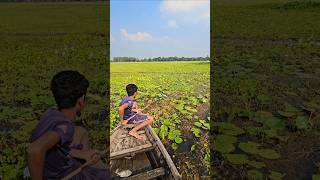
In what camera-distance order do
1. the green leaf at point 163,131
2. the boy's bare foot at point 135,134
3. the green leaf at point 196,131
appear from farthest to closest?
the green leaf at point 196,131 < the green leaf at point 163,131 < the boy's bare foot at point 135,134

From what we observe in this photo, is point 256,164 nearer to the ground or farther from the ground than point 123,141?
nearer to the ground

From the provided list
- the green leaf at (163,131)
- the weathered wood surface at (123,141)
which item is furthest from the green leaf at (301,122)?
the weathered wood surface at (123,141)

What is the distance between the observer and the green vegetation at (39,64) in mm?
5598

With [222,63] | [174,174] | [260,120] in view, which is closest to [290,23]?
[222,63]

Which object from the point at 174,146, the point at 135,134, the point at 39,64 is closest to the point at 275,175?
the point at 174,146

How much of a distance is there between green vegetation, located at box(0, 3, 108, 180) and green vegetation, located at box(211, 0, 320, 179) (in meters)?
1.86

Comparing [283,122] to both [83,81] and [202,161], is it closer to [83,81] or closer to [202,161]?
[202,161]

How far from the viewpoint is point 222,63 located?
1066 cm

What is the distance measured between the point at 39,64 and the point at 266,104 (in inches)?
272

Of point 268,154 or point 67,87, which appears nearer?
point 67,87

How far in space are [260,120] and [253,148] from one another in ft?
3.64

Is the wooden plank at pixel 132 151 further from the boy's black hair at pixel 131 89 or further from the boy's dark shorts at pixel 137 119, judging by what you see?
the boy's black hair at pixel 131 89

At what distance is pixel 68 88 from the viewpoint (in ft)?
8.74

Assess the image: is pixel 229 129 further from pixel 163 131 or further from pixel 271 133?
pixel 163 131
